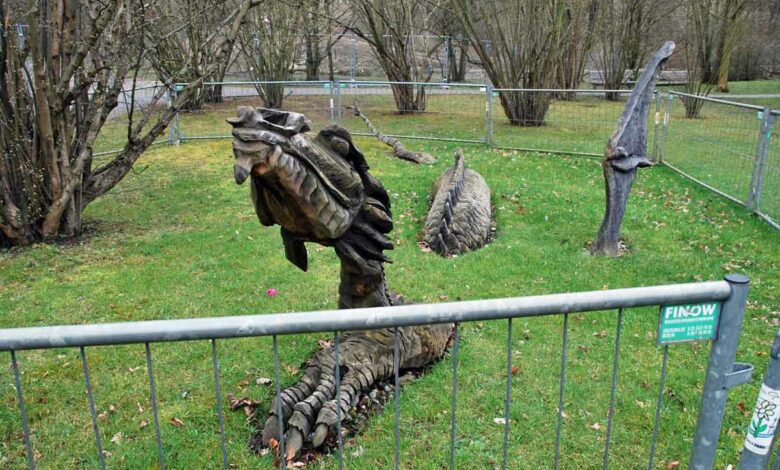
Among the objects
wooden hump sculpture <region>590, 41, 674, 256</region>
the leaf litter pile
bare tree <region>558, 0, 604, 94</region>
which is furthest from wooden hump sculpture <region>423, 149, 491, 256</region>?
bare tree <region>558, 0, 604, 94</region>

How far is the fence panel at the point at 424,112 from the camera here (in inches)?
618

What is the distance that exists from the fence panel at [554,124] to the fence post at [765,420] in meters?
11.1

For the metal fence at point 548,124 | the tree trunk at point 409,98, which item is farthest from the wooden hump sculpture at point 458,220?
the tree trunk at point 409,98

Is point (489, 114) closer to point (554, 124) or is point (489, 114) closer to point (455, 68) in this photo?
point (554, 124)

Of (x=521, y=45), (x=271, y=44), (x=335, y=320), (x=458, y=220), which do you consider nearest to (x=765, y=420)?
(x=335, y=320)

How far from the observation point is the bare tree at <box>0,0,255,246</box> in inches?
294

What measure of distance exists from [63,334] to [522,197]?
28.0ft

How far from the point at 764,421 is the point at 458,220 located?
5.35 meters

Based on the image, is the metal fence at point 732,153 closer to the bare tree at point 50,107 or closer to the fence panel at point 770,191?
the fence panel at point 770,191

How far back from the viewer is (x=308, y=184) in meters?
3.56

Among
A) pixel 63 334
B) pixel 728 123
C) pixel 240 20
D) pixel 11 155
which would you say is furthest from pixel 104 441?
pixel 728 123

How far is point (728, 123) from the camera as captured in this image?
13.3 meters

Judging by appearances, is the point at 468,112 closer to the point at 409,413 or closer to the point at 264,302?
the point at 264,302

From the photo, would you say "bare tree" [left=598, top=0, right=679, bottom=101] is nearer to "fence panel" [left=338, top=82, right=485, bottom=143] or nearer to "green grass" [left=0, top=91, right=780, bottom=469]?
"fence panel" [left=338, top=82, right=485, bottom=143]
